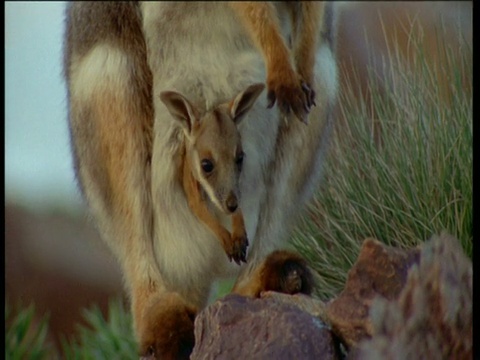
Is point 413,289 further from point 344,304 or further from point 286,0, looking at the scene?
point 286,0

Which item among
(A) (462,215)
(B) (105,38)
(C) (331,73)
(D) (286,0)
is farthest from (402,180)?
(B) (105,38)

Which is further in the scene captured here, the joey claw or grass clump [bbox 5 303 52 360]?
grass clump [bbox 5 303 52 360]

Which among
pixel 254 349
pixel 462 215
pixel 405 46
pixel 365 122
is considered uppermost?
pixel 405 46

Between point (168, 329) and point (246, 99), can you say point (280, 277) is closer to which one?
point (168, 329)

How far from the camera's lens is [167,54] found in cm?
205

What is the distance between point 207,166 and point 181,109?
5.3 inches

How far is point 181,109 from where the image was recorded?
2027 mm

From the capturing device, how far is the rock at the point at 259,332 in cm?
196

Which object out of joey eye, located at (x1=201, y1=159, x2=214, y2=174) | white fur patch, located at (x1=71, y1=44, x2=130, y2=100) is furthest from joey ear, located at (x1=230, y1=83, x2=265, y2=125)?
white fur patch, located at (x1=71, y1=44, x2=130, y2=100)

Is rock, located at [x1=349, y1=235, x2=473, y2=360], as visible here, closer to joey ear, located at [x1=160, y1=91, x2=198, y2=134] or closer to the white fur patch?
joey ear, located at [x1=160, y1=91, x2=198, y2=134]

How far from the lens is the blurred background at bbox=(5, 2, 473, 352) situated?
219 centimetres

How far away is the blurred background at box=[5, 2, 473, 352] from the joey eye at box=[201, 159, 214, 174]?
13.7 inches
